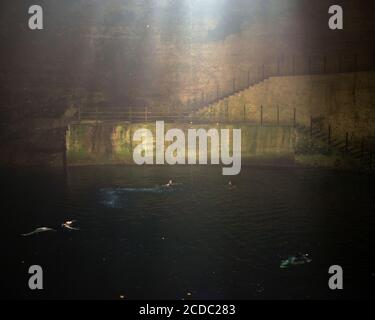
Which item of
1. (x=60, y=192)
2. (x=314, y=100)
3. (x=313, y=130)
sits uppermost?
(x=314, y=100)

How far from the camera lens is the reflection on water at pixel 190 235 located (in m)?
11.8

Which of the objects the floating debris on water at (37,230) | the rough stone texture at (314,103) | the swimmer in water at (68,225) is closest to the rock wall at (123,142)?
the rough stone texture at (314,103)

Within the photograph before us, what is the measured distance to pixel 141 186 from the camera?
75.0ft

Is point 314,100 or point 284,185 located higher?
point 314,100

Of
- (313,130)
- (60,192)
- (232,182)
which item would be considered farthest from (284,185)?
(60,192)

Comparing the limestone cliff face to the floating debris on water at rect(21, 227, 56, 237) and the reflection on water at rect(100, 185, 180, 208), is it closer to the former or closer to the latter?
the reflection on water at rect(100, 185, 180, 208)

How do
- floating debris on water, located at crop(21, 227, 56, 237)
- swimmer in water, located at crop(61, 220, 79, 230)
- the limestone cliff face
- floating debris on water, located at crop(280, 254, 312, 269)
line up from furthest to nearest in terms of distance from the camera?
1. the limestone cliff face
2. swimmer in water, located at crop(61, 220, 79, 230)
3. floating debris on water, located at crop(21, 227, 56, 237)
4. floating debris on water, located at crop(280, 254, 312, 269)

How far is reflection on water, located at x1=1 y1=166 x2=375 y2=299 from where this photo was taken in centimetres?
1180

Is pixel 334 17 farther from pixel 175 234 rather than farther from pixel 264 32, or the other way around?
pixel 175 234

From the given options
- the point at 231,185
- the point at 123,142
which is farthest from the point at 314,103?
the point at 123,142

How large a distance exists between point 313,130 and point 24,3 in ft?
77.8

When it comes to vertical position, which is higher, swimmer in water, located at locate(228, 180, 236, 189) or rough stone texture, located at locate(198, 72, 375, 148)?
rough stone texture, located at locate(198, 72, 375, 148)

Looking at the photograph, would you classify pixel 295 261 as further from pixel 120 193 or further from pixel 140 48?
pixel 140 48

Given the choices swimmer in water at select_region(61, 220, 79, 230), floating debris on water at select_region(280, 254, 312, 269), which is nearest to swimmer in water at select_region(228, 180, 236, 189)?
swimmer in water at select_region(61, 220, 79, 230)
